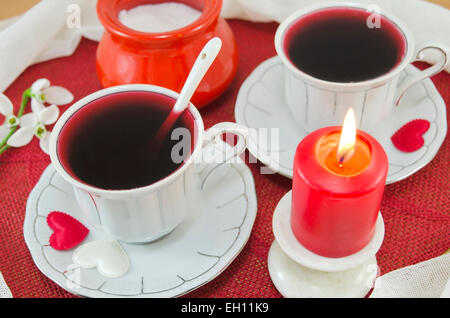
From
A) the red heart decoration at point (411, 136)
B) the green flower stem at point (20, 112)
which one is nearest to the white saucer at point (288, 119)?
the red heart decoration at point (411, 136)

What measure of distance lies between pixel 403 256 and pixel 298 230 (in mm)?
189

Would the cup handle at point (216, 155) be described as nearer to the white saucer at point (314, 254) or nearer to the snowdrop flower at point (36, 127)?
the white saucer at point (314, 254)

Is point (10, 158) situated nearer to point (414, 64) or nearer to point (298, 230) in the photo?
point (298, 230)

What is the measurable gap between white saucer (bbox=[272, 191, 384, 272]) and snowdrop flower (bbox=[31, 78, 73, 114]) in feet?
1.66

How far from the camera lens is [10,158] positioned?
0.94m

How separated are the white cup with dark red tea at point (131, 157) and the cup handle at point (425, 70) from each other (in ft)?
1.02

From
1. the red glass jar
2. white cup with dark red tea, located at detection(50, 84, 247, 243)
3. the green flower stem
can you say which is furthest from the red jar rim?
the green flower stem

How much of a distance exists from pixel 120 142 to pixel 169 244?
0.16 m

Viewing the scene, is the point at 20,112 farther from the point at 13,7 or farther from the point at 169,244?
the point at 169,244

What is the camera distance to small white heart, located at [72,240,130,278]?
74 centimetres

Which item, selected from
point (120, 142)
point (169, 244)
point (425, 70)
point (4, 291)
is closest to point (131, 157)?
point (120, 142)

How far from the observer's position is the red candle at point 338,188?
61 centimetres

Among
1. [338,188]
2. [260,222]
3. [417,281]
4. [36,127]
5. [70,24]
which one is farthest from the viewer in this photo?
[70,24]

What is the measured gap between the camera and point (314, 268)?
689mm
